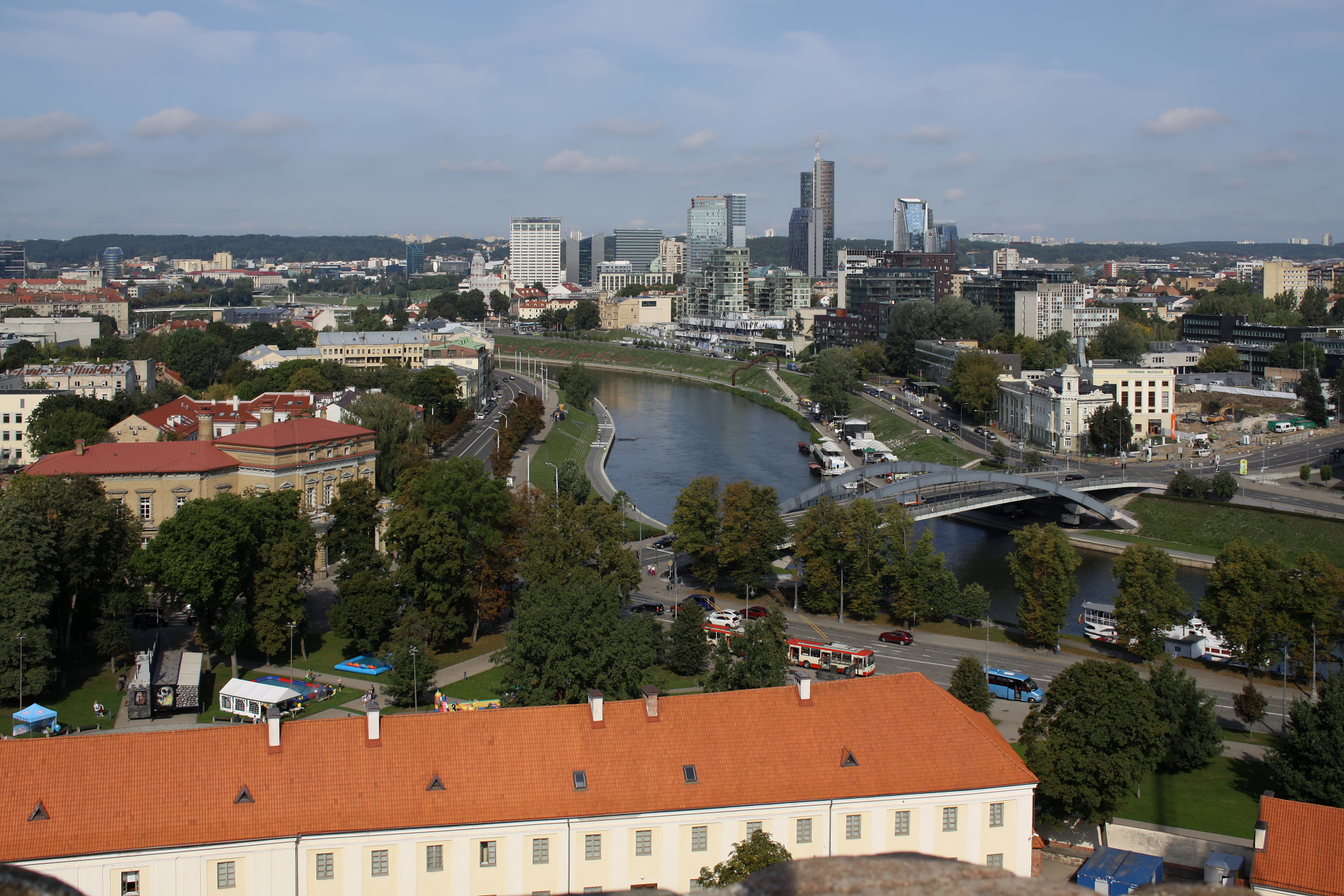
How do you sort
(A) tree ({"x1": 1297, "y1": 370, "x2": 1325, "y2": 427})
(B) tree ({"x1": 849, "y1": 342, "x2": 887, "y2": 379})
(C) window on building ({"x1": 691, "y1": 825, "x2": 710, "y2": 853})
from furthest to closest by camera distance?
(B) tree ({"x1": 849, "y1": 342, "x2": 887, "y2": 379}) < (A) tree ({"x1": 1297, "y1": 370, "x2": 1325, "y2": 427}) < (C) window on building ({"x1": 691, "y1": 825, "x2": 710, "y2": 853})

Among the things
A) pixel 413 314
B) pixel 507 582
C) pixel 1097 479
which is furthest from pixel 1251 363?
pixel 413 314

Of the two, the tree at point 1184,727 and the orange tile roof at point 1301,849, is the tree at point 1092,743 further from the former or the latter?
the orange tile roof at point 1301,849

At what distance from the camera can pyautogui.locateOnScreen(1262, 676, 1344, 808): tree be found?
15.0m

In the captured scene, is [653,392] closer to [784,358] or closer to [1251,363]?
[784,358]

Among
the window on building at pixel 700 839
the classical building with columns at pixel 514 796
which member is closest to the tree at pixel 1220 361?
the classical building with columns at pixel 514 796

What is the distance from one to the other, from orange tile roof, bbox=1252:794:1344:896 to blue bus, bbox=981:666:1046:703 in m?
7.31

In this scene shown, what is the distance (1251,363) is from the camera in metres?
60.8

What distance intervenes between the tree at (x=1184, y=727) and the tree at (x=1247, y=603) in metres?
4.74

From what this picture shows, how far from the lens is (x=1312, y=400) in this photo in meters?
46.6

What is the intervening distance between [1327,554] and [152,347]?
188 feet

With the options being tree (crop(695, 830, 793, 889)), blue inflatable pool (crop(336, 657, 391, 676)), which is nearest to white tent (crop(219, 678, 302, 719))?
blue inflatable pool (crop(336, 657, 391, 676))

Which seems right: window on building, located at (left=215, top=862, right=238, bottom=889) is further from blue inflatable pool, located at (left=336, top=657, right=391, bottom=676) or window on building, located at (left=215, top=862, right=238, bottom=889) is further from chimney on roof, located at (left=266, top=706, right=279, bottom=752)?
blue inflatable pool, located at (left=336, top=657, right=391, bottom=676)

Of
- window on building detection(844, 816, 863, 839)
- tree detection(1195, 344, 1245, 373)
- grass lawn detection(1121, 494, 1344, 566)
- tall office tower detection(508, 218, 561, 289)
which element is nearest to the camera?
window on building detection(844, 816, 863, 839)

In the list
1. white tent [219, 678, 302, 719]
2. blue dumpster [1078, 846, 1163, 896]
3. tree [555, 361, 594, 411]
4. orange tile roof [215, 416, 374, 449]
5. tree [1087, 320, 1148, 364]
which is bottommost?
blue dumpster [1078, 846, 1163, 896]
